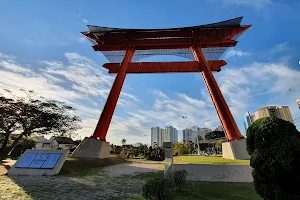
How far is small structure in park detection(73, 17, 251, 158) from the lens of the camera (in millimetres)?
15180

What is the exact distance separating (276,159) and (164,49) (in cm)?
1533

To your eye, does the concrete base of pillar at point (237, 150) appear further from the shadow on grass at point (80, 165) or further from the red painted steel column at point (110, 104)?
the red painted steel column at point (110, 104)

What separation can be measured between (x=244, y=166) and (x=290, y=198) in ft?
15.9

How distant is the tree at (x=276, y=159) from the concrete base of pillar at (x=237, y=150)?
8362 mm

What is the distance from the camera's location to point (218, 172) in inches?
342

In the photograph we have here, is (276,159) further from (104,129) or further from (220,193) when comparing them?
(104,129)

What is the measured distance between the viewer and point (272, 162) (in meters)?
4.31

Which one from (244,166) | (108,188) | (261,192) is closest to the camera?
(261,192)

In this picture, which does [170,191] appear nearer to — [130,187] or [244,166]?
[130,187]

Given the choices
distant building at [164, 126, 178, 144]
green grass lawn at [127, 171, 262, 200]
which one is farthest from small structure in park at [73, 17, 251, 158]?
distant building at [164, 126, 178, 144]

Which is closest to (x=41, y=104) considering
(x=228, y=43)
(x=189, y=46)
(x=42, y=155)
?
(x=42, y=155)

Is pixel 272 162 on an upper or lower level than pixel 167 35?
lower

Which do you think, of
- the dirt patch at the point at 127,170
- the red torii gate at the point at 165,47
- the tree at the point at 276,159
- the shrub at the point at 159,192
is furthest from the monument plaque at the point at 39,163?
the tree at the point at 276,159

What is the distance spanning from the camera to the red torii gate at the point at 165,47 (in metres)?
15.9
